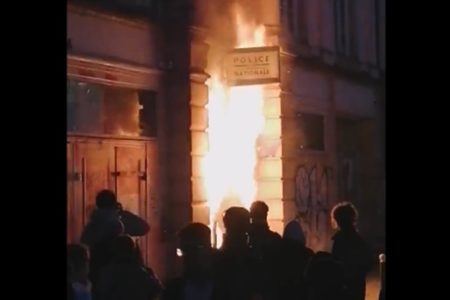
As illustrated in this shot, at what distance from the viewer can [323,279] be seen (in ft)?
16.9

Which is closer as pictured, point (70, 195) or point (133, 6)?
point (70, 195)

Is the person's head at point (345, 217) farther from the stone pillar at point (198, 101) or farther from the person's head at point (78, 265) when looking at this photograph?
the stone pillar at point (198, 101)

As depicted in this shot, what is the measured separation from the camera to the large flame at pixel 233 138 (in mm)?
7598

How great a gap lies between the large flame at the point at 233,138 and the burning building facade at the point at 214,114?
11 mm

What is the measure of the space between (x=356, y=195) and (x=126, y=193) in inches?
67.9

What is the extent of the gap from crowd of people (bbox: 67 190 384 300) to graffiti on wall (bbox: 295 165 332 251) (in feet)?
3.98

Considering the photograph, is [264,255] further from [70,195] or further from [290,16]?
[290,16]

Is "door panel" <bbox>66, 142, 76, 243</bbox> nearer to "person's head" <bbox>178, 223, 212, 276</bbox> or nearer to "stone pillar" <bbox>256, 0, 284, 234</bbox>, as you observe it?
"stone pillar" <bbox>256, 0, 284, 234</bbox>

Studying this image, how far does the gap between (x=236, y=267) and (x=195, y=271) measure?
362 mm

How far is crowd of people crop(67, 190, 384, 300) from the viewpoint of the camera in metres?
4.88

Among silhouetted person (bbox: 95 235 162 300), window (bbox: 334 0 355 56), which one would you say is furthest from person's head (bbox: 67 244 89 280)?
window (bbox: 334 0 355 56)

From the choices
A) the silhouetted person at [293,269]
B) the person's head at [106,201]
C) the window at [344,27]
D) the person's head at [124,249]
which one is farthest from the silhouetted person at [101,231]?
the window at [344,27]

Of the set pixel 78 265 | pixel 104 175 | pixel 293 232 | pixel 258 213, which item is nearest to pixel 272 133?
pixel 104 175

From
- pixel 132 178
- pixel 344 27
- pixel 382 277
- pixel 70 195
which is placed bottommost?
pixel 382 277
